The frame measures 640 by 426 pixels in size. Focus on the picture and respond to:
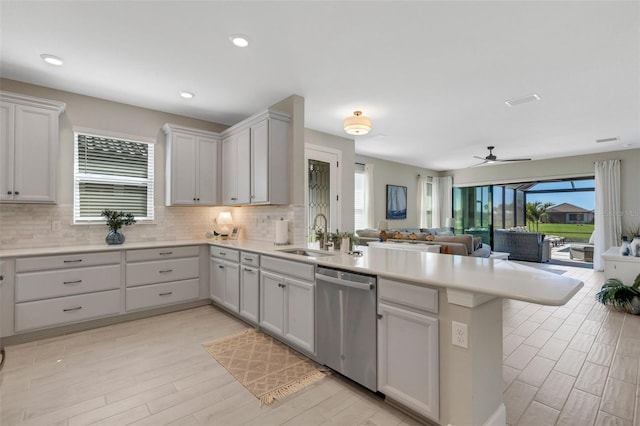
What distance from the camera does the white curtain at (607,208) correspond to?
6621mm

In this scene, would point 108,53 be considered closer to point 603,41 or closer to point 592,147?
point 603,41

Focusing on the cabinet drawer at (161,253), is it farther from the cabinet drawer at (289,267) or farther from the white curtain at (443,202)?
the white curtain at (443,202)

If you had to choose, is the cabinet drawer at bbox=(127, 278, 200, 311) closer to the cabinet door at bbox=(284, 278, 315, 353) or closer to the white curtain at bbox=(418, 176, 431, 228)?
the cabinet door at bbox=(284, 278, 315, 353)

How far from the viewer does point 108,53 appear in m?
2.79

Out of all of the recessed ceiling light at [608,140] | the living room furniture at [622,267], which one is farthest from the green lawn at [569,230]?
the living room furniture at [622,267]

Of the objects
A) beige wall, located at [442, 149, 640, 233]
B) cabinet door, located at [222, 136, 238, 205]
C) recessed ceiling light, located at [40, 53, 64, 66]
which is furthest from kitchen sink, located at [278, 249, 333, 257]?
beige wall, located at [442, 149, 640, 233]

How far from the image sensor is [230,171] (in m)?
4.40

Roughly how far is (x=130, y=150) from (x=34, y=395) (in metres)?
3.00

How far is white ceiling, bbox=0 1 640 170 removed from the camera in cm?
224

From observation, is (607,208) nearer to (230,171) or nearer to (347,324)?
(347,324)

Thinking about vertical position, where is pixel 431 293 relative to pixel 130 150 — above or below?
below

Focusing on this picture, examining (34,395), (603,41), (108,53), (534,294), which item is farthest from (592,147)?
(34,395)

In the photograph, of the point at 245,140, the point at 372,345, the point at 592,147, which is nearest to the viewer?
the point at 372,345

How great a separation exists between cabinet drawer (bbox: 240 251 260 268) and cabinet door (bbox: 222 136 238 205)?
104 centimetres
